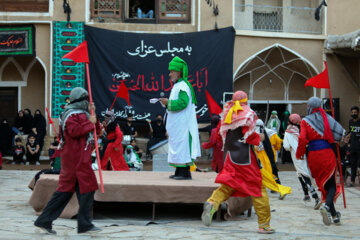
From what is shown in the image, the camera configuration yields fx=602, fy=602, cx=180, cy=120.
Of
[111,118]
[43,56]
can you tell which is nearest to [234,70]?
[43,56]

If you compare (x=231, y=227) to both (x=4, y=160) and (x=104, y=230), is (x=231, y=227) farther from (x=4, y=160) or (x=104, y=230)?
(x=4, y=160)

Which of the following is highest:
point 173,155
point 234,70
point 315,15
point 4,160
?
point 315,15

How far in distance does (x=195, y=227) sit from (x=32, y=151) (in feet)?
33.2

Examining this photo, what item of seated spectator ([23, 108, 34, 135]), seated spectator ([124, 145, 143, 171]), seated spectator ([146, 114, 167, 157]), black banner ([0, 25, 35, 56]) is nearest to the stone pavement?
seated spectator ([124, 145, 143, 171])

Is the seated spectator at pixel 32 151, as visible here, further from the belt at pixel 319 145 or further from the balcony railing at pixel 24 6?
the belt at pixel 319 145

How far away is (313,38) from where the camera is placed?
18.4 metres

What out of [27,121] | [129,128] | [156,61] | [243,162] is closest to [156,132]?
[129,128]

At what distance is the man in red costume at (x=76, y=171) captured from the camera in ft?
19.3

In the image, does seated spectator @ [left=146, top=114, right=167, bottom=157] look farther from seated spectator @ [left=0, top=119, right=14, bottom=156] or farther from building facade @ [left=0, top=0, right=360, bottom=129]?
seated spectator @ [left=0, top=119, right=14, bottom=156]

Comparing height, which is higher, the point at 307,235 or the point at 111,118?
the point at 111,118

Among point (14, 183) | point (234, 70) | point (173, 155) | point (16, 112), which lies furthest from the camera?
point (16, 112)

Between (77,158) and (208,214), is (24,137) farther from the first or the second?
(208,214)

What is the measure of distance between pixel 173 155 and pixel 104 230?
4.97 feet

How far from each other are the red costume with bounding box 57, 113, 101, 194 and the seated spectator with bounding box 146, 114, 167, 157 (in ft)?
35.9
